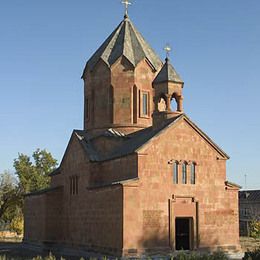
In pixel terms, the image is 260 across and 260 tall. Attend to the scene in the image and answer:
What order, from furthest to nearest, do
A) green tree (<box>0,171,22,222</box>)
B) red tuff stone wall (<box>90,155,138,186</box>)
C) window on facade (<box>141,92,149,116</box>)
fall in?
green tree (<box>0,171,22,222</box>)
window on facade (<box>141,92,149,116</box>)
red tuff stone wall (<box>90,155,138,186</box>)

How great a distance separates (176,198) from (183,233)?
2445 millimetres

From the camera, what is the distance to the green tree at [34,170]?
44.6 meters

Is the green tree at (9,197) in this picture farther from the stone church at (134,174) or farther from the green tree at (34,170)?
the stone church at (134,174)

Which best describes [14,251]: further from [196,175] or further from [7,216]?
[7,216]

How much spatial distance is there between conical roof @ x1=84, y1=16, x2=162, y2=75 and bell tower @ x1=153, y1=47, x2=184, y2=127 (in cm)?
311

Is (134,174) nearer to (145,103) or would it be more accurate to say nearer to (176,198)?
(176,198)

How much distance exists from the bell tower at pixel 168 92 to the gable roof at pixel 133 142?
0.56 meters

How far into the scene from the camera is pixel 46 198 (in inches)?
1027

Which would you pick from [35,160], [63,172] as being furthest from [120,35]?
[35,160]

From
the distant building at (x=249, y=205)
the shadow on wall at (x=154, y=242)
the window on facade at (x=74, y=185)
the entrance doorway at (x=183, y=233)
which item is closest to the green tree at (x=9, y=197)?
the window on facade at (x=74, y=185)

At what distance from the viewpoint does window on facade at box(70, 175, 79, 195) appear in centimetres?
2450

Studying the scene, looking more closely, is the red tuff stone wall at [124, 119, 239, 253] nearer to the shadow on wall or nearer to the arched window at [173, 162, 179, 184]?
the shadow on wall

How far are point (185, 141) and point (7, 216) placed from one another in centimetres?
2953

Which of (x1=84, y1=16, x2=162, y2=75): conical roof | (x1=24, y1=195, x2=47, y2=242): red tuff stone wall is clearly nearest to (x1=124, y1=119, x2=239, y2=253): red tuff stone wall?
(x1=84, y1=16, x2=162, y2=75): conical roof
